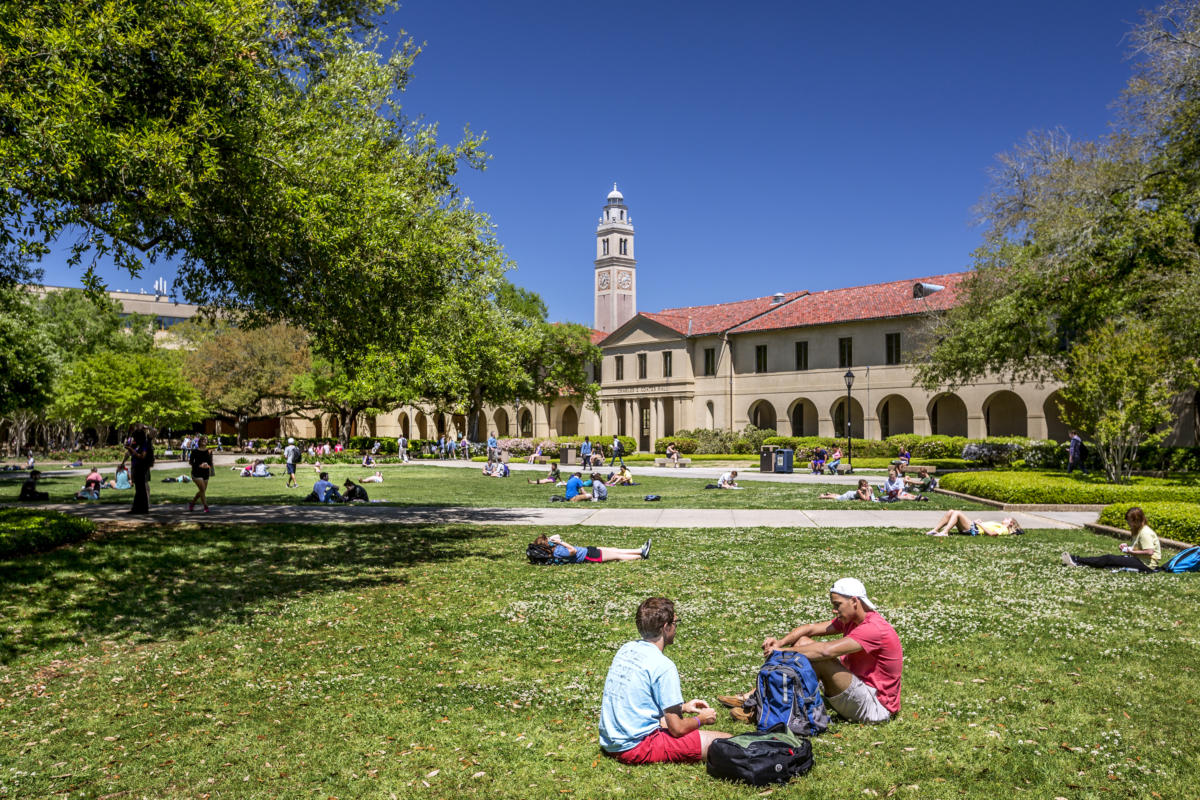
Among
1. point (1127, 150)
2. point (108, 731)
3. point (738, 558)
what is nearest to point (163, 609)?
point (108, 731)

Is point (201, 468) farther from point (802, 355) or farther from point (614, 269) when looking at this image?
point (614, 269)

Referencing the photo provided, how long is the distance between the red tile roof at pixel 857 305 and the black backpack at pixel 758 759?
4462 cm

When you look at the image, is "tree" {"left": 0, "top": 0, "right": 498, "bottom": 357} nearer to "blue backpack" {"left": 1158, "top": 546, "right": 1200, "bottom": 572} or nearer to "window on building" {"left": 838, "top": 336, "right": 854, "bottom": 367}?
"blue backpack" {"left": 1158, "top": 546, "right": 1200, "bottom": 572}

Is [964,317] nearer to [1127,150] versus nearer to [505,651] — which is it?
[1127,150]

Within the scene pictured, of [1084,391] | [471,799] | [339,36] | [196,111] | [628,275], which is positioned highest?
[628,275]

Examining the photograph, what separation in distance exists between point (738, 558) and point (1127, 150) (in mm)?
20574

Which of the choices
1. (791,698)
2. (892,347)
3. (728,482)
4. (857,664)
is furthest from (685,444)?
(791,698)

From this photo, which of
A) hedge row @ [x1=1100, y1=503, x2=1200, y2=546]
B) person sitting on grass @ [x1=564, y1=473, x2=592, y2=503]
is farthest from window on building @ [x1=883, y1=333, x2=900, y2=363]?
hedge row @ [x1=1100, y1=503, x2=1200, y2=546]

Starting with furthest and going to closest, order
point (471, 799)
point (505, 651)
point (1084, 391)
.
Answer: point (1084, 391) < point (505, 651) < point (471, 799)

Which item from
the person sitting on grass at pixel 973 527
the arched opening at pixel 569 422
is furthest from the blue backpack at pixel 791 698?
the arched opening at pixel 569 422

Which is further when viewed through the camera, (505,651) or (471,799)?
(505,651)

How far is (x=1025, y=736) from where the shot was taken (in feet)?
17.5

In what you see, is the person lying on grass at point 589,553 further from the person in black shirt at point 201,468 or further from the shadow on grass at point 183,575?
the person in black shirt at point 201,468

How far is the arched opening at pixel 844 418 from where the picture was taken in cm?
5069
